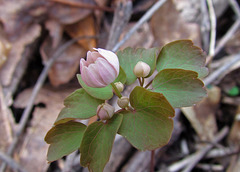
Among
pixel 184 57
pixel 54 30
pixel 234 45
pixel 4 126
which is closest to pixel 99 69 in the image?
pixel 184 57

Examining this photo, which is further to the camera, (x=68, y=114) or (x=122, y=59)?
(x=122, y=59)

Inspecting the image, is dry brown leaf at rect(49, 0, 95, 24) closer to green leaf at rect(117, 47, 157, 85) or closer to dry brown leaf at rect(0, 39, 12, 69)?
dry brown leaf at rect(0, 39, 12, 69)

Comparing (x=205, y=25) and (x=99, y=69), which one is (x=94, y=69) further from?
(x=205, y=25)

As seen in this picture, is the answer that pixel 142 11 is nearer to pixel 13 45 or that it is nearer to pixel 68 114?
pixel 13 45

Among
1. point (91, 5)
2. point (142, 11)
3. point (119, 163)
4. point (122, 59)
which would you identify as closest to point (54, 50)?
point (91, 5)

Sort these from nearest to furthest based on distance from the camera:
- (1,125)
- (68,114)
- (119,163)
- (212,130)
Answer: (68,114) < (119,163) < (1,125) < (212,130)

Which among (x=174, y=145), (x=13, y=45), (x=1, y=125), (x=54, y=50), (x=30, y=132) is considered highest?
(x=13, y=45)

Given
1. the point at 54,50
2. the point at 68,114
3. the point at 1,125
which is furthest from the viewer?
the point at 54,50
